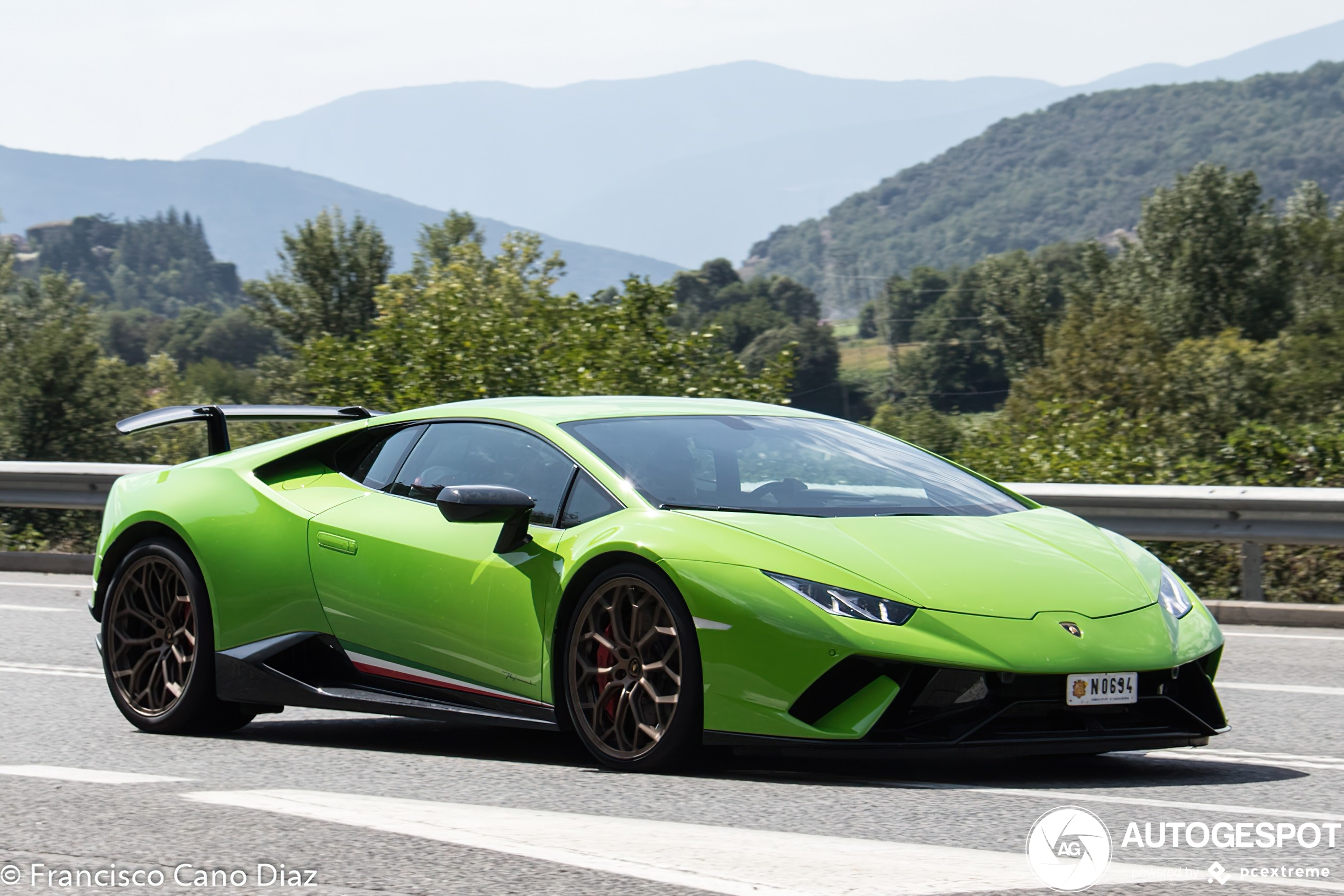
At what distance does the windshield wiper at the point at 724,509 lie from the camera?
188 inches

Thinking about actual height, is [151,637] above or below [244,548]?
below

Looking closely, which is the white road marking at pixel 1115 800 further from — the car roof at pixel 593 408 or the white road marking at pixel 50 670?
the white road marking at pixel 50 670

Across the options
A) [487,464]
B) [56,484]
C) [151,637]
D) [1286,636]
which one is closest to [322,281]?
[56,484]

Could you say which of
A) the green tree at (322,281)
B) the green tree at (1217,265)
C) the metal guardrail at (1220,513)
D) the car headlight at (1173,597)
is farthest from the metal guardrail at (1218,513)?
the green tree at (1217,265)

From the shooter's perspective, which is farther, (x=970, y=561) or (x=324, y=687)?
(x=324, y=687)

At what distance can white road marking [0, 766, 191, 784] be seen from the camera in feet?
15.1

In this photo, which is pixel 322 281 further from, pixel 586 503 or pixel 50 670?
pixel 586 503

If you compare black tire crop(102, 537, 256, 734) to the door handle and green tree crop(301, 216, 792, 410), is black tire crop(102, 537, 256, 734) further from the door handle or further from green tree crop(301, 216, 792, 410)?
green tree crop(301, 216, 792, 410)

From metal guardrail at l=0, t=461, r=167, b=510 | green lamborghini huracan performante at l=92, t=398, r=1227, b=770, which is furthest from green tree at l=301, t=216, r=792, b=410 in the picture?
green lamborghini huracan performante at l=92, t=398, r=1227, b=770

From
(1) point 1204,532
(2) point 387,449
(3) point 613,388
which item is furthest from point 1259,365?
(2) point 387,449

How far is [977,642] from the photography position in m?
4.23

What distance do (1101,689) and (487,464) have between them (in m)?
2.19

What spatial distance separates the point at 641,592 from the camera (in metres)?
4.60

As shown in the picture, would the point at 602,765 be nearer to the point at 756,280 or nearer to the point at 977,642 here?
the point at 977,642
